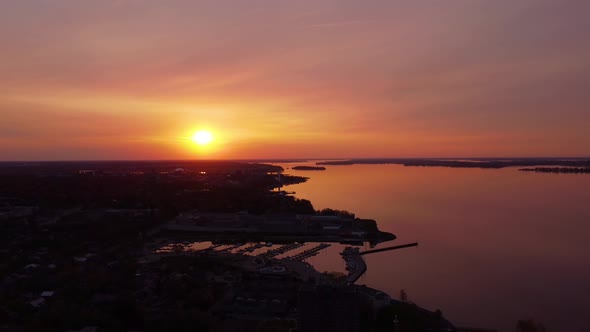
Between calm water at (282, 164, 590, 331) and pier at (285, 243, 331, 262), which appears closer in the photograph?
calm water at (282, 164, 590, 331)

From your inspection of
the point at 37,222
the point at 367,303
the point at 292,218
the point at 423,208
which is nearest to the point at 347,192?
the point at 423,208

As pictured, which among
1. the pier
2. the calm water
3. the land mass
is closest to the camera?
the land mass

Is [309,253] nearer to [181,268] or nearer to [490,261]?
[181,268]

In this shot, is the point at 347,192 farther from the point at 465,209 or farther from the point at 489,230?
the point at 489,230

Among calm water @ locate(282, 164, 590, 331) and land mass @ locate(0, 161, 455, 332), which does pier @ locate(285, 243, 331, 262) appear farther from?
calm water @ locate(282, 164, 590, 331)

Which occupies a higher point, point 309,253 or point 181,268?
point 181,268

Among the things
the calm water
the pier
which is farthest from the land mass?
the calm water

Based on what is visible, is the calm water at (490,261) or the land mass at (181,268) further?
the calm water at (490,261)

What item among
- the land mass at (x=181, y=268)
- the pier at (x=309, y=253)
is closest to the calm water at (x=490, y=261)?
the pier at (x=309, y=253)

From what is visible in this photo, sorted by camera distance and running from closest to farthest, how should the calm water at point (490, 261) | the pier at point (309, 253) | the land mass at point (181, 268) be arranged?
1. the land mass at point (181, 268)
2. the calm water at point (490, 261)
3. the pier at point (309, 253)

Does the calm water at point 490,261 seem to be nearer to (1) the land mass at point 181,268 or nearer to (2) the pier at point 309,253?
(2) the pier at point 309,253

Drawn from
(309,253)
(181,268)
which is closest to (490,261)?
(309,253)
